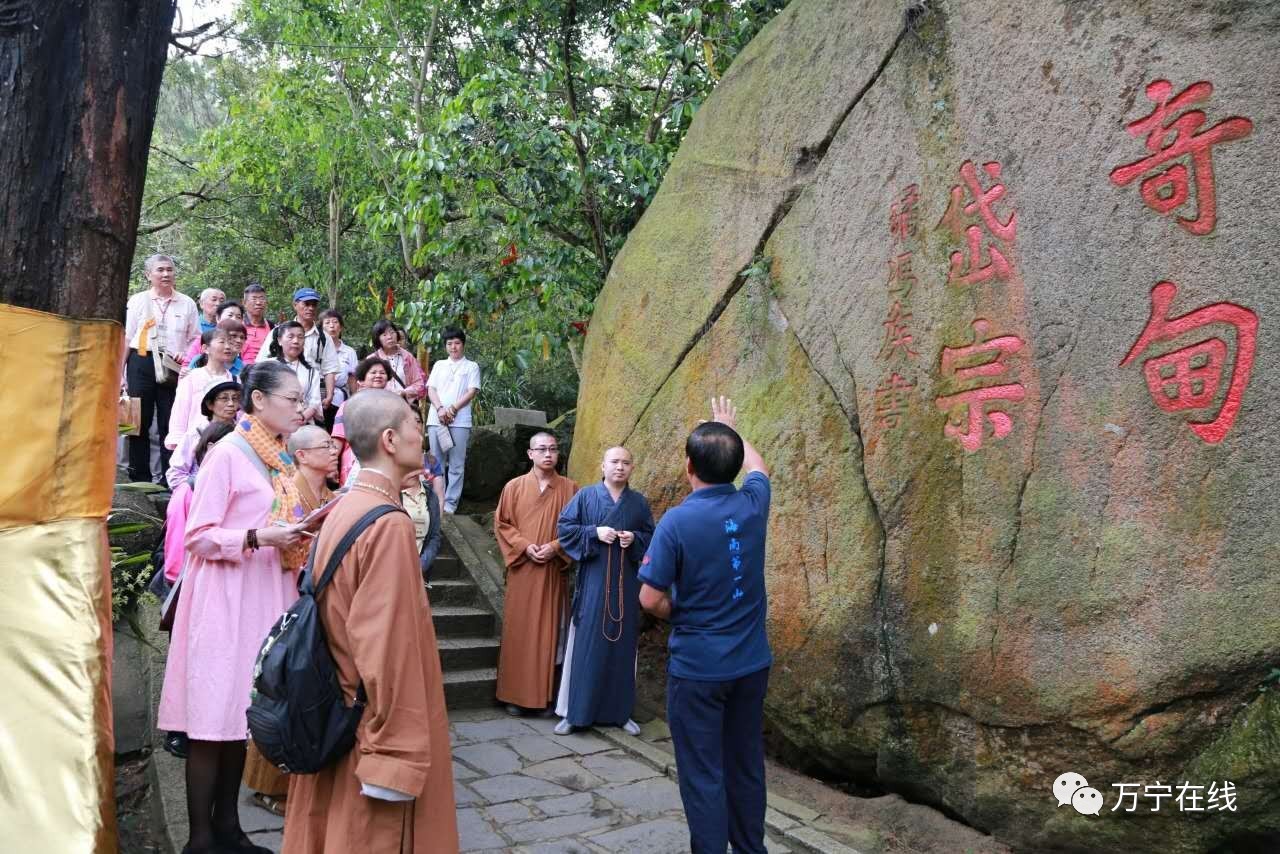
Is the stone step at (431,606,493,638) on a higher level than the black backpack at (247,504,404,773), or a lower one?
lower

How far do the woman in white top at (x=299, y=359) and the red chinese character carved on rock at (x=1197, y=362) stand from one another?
17.3 feet

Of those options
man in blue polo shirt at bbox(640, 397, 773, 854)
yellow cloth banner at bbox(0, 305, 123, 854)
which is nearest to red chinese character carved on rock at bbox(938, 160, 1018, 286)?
man in blue polo shirt at bbox(640, 397, 773, 854)

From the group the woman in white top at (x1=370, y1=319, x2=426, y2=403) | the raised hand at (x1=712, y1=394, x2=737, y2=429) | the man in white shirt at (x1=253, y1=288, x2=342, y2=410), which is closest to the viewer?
the raised hand at (x1=712, y1=394, x2=737, y2=429)

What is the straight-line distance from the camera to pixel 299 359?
6.66 meters

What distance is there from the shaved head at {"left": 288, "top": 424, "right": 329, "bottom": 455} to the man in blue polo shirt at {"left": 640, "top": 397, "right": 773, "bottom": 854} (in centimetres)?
162

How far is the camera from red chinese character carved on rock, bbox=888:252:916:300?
4.35 m

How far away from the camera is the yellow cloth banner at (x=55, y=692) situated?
217cm

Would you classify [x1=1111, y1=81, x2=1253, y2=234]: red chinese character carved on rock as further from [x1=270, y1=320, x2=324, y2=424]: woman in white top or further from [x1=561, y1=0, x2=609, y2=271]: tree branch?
[x1=270, y1=320, x2=324, y2=424]: woman in white top

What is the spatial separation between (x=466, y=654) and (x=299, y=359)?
2.53m

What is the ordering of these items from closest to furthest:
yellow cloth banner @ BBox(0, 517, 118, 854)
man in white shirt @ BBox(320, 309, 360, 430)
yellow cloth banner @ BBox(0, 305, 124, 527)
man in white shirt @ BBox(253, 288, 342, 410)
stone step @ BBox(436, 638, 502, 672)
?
yellow cloth banner @ BBox(0, 517, 118, 854)
yellow cloth banner @ BBox(0, 305, 124, 527)
stone step @ BBox(436, 638, 502, 672)
man in white shirt @ BBox(253, 288, 342, 410)
man in white shirt @ BBox(320, 309, 360, 430)

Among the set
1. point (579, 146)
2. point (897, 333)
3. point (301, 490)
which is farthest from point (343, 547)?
point (579, 146)

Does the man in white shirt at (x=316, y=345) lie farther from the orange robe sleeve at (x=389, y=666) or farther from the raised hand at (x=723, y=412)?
the orange robe sleeve at (x=389, y=666)

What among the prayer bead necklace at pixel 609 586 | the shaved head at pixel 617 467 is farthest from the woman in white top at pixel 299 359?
the prayer bead necklace at pixel 609 586

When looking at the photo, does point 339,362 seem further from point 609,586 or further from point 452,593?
point 609,586
